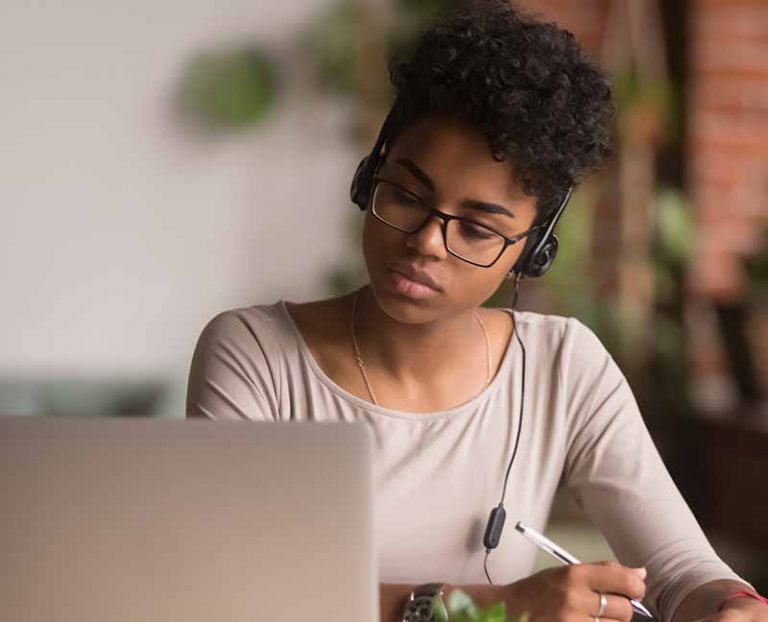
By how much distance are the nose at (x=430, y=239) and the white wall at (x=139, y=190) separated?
2.36m

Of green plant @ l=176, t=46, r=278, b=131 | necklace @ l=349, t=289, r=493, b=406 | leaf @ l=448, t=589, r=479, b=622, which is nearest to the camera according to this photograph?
leaf @ l=448, t=589, r=479, b=622

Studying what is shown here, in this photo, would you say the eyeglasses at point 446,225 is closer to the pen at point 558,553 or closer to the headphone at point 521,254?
the headphone at point 521,254

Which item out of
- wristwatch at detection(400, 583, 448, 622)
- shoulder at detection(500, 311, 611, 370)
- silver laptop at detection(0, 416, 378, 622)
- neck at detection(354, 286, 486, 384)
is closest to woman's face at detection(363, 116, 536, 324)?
neck at detection(354, 286, 486, 384)

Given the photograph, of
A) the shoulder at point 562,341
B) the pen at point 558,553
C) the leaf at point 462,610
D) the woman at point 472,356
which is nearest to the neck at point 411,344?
the woman at point 472,356

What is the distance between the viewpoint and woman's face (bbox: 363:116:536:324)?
144 centimetres

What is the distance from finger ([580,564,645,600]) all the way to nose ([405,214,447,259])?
39cm

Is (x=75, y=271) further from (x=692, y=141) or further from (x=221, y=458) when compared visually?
(x=221, y=458)

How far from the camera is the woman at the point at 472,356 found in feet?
4.74

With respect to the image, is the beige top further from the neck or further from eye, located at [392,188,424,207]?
eye, located at [392,188,424,207]

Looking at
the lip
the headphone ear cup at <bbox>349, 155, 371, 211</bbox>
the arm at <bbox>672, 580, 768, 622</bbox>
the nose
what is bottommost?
the arm at <bbox>672, 580, 768, 622</bbox>

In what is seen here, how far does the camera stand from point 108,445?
919 millimetres

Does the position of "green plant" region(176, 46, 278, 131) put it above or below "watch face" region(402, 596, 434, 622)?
above

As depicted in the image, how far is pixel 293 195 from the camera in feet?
12.6

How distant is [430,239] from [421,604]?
0.40m
